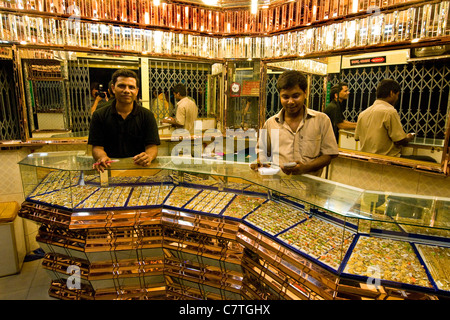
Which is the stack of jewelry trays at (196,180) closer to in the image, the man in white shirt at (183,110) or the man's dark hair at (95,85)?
the man in white shirt at (183,110)

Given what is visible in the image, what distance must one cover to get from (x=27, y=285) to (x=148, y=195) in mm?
1869

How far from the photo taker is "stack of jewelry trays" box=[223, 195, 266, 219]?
177 cm

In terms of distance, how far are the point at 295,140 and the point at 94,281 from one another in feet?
5.78

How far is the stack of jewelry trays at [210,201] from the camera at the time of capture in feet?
6.04

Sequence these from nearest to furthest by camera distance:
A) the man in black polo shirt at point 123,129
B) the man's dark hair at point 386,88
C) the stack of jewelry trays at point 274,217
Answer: the stack of jewelry trays at point 274,217, the man in black polo shirt at point 123,129, the man's dark hair at point 386,88

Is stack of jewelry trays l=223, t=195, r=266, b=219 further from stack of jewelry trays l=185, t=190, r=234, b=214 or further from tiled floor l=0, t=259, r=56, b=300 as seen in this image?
tiled floor l=0, t=259, r=56, b=300

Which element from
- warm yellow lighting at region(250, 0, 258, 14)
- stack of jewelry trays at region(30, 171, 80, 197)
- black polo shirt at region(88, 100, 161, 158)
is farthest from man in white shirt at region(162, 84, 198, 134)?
stack of jewelry trays at region(30, 171, 80, 197)

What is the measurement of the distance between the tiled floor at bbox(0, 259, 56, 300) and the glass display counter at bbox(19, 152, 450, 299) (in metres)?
0.80

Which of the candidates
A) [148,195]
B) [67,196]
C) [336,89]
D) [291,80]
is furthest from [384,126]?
[67,196]

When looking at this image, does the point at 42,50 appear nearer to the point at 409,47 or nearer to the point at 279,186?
the point at 279,186

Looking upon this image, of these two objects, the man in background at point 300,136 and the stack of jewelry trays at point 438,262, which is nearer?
the stack of jewelry trays at point 438,262

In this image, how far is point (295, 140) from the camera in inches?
85.4

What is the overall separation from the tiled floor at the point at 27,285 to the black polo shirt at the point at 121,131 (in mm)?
1520

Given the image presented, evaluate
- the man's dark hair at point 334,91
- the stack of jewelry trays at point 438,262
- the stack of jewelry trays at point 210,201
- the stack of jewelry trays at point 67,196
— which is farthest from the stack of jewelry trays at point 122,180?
the man's dark hair at point 334,91
